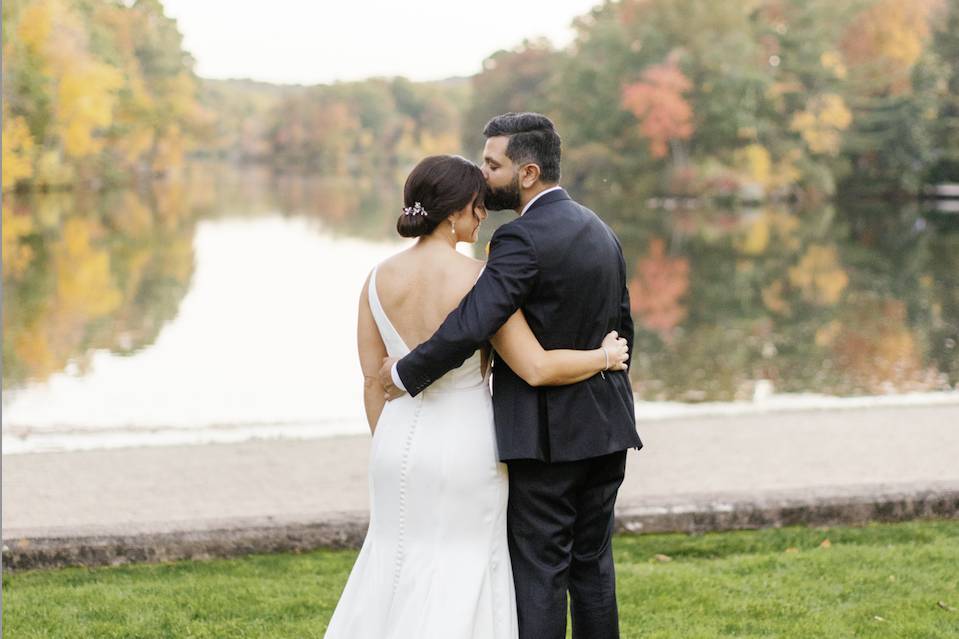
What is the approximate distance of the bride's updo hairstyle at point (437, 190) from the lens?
10.2 ft

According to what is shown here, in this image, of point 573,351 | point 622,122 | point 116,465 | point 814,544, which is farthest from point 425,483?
point 622,122

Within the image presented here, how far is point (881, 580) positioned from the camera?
4668mm

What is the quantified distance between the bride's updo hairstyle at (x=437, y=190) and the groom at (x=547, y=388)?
0.11 metres

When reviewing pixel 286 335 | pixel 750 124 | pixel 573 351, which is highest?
pixel 750 124

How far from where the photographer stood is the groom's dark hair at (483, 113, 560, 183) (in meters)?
3.15

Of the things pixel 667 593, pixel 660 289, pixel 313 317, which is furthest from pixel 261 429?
pixel 660 289

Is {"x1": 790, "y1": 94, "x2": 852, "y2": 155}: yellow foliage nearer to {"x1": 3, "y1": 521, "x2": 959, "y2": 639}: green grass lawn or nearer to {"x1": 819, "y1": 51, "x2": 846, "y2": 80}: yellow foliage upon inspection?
{"x1": 819, "y1": 51, "x2": 846, "y2": 80}: yellow foliage

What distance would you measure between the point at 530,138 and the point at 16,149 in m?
45.8

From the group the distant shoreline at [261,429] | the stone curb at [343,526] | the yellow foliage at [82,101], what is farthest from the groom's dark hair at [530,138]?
the yellow foliage at [82,101]

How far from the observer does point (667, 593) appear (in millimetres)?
4562

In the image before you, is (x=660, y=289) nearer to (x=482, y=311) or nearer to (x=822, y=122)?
(x=482, y=311)

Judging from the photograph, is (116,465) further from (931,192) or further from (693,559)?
(931,192)

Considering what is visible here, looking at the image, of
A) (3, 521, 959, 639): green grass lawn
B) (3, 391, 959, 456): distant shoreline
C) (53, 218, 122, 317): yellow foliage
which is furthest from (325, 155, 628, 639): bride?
(53, 218, 122, 317): yellow foliage

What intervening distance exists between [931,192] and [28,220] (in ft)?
140
